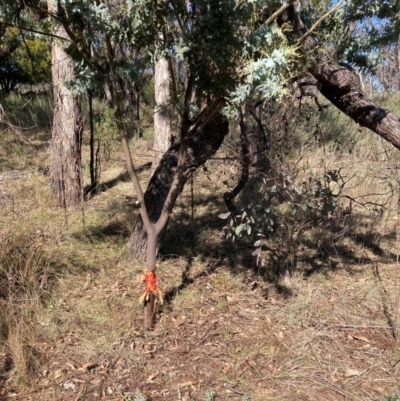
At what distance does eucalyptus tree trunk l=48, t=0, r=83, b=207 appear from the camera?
201 inches

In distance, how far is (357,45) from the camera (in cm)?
272

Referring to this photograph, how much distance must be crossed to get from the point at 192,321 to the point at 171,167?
4.44ft

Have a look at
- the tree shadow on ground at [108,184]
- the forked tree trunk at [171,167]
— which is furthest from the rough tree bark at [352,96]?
the tree shadow on ground at [108,184]

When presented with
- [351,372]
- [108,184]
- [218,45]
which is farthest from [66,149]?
[351,372]

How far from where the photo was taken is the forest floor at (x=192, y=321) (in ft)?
8.23

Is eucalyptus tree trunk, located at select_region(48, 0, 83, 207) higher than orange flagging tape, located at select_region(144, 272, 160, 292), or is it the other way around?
eucalyptus tree trunk, located at select_region(48, 0, 83, 207)

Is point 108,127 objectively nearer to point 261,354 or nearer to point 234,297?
point 234,297

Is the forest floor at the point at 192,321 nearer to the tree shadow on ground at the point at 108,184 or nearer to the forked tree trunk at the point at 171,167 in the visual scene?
the forked tree trunk at the point at 171,167

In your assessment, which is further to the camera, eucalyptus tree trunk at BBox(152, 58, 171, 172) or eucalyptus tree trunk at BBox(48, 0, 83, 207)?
eucalyptus tree trunk at BBox(152, 58, 171, 172)

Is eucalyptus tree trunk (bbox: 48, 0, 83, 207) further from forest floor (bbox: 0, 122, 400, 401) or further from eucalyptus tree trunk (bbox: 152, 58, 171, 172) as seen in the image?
eucalyptus tree trunk (bbox: 152, 58, 171, 172)

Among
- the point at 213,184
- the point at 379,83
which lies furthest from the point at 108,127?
the point at 379,83

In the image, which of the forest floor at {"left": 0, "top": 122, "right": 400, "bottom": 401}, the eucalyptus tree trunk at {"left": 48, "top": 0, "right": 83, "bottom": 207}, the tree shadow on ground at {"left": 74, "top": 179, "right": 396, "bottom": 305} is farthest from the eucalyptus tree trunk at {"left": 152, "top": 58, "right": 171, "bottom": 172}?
the forest floor at {"left": 0, "top": 122, "right": 400, "bottom": 401}

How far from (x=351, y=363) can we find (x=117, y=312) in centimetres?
168

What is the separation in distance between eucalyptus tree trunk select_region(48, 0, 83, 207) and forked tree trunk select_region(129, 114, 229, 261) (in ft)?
5.58
